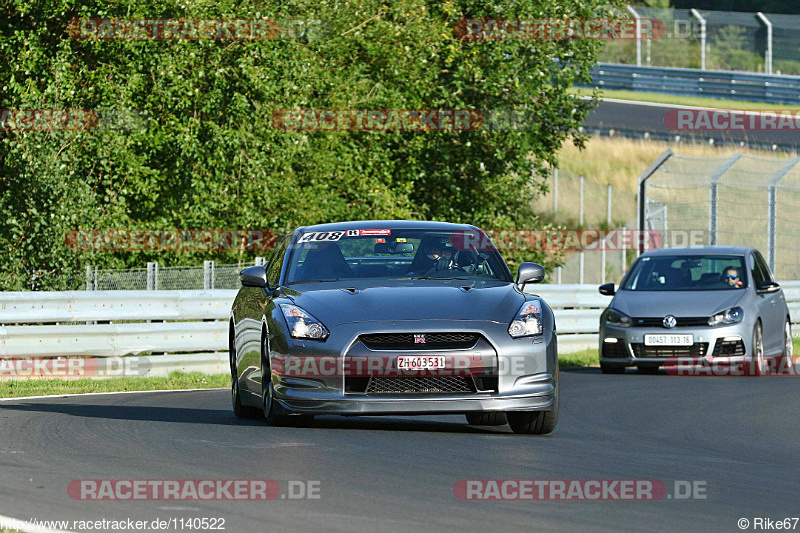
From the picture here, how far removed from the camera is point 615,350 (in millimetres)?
18266

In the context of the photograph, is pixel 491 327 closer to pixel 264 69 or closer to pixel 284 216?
pixel 264 69

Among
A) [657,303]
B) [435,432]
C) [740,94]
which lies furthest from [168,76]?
[740,94]

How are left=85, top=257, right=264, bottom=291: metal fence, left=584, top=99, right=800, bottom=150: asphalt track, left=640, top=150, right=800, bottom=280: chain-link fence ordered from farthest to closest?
left=584, top=99, right=800, bottom=150: asphalt track < left=640, top=150, right=800, bottom=280: chain-link fence < left=85, top=257, right=264, bottom=291: metal fence

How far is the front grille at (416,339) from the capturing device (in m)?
9.66

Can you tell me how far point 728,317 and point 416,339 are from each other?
29.7ft

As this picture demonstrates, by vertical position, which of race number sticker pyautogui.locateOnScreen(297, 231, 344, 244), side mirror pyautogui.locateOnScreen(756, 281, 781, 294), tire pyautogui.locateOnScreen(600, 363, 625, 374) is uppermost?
race number sticker pyautogui.locateOnScreen(297, 231, 344, 244)

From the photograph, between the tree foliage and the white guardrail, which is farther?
the tree foliage

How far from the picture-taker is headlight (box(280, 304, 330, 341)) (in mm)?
9820

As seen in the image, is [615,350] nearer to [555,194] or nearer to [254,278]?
[254,278]
